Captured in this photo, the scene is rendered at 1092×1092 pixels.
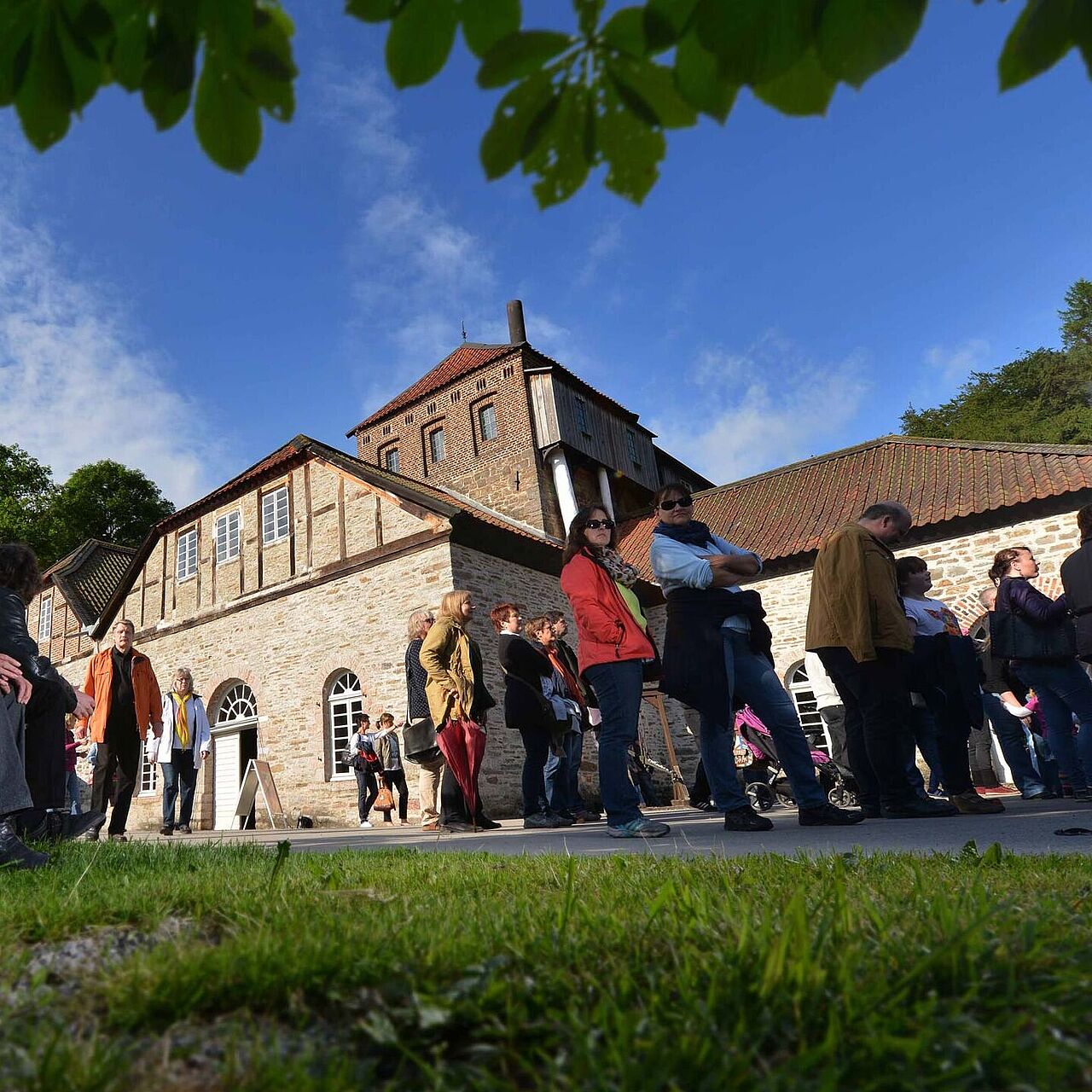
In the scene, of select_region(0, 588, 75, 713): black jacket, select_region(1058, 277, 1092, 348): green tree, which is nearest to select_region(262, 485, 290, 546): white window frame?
select_region(0, 588, 75, 713): black jacket

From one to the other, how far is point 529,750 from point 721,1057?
5.87 metres

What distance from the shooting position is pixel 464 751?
20.3 ft

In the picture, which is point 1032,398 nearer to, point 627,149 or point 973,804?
point 973,804

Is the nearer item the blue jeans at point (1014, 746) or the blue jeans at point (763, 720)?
the blue jeans at point (763, 720)

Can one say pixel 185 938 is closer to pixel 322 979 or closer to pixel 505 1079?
pixel 322 979

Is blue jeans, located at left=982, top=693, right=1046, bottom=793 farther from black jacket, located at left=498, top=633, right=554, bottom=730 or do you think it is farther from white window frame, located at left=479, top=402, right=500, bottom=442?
white window frame, located at left=479, top=402, right=500, bottom=442

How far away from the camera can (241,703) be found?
52.8ft

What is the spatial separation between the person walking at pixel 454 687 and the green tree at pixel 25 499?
1158 inches

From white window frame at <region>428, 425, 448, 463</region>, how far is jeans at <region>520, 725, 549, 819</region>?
17.3 m

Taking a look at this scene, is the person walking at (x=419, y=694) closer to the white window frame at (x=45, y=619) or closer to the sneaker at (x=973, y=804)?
the sneaker at (x=973, y=804)

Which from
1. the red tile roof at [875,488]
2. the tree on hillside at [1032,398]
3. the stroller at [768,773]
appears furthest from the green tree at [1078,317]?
the stroller at [768,773]

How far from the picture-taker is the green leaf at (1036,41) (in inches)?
47.8

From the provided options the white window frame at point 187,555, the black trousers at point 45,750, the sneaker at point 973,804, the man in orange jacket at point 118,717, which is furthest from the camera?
the white window frame at point 187,555

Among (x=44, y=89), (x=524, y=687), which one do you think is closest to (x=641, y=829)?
(x=524, y=687)
